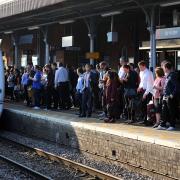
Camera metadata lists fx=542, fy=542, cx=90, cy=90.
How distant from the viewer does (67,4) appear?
17.4m

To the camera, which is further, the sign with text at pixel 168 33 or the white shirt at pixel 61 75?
the white shirt at pixel 61 75

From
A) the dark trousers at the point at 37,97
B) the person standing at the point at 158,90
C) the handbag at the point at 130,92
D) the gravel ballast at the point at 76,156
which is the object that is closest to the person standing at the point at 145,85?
the handbag at the point at 130,92

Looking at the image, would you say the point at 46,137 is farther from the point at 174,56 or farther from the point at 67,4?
the point at 174,56

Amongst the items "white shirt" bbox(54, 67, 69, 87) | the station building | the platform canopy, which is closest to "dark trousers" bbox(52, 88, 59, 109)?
→ "white shirt" bbox(54, 67, 69, 87)

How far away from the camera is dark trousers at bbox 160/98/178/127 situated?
11.7m

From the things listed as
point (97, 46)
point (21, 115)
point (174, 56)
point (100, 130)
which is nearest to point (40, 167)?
point (100, 130)

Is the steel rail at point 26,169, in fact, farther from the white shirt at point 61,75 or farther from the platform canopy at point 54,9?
the platform canopy at point 54,9

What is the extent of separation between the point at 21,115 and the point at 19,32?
11.9m

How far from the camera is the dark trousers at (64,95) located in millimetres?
17344

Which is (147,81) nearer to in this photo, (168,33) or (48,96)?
(168,33)

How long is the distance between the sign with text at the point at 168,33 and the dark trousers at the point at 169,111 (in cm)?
379

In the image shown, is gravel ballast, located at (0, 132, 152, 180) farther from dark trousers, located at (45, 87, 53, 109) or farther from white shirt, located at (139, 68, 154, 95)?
white shirt, located at (139, 68, 154, 95)

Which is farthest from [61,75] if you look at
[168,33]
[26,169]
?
[26,169]

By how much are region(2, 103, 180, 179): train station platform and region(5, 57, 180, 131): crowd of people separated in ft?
1.53
